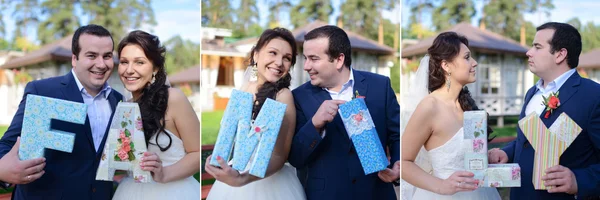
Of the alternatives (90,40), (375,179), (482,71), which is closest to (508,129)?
(482,71)

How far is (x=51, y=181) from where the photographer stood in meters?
2.72

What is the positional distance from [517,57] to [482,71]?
555 mm

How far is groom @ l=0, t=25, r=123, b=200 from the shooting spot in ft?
8.91

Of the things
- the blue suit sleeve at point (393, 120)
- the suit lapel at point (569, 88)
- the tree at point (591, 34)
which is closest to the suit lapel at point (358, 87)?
the blue suit sleeve at point (393, 120)

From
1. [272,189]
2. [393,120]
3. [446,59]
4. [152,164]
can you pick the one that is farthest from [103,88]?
[446,59]

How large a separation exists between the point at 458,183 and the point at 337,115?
645mm

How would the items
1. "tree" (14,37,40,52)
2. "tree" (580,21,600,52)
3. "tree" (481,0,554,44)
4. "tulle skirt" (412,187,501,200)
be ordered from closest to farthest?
"tulle skirt" (412,187,501,200), "tree" (481,0,554,44), "tree" (14,37,40,52), "tree" (580,21,600,52)

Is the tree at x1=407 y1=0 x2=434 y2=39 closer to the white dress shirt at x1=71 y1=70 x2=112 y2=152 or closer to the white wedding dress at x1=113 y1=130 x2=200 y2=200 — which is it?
the white wedding dress at x1=113 y1=130 x2=200 y2=200

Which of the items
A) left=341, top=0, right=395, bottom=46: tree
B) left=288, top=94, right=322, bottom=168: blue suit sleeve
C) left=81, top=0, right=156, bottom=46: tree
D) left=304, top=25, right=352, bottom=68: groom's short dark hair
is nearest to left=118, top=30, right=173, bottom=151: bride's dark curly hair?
left=81, top=0, right=156, bottom=46: tree

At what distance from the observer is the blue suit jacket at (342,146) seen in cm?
266

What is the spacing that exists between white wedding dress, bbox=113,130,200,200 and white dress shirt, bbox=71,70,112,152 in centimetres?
25

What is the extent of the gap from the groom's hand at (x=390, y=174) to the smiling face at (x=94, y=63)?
141 centimetres

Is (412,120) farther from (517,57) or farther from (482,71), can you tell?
(517,57)

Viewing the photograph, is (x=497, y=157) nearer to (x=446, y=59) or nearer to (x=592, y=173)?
(x=592, y=173)
